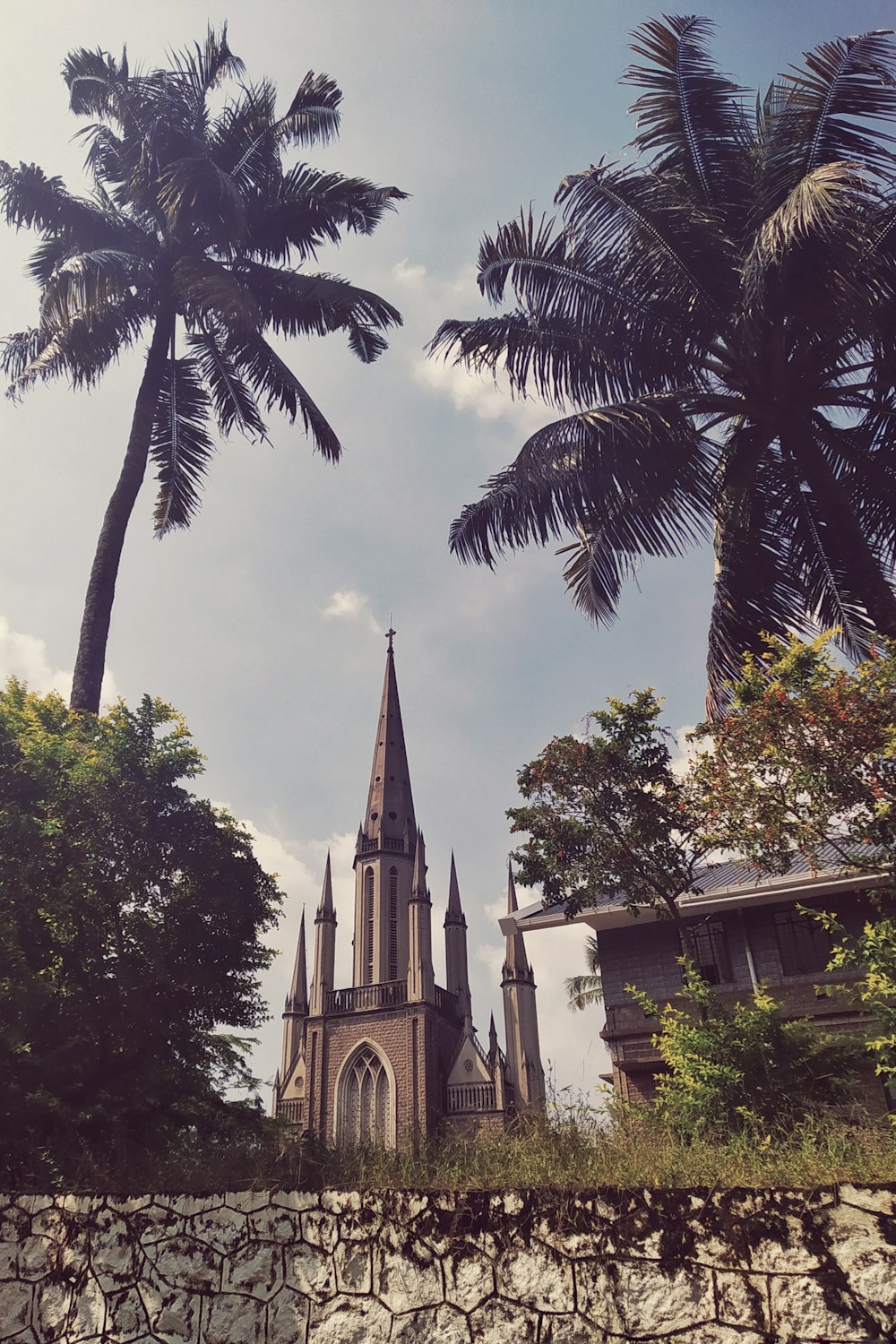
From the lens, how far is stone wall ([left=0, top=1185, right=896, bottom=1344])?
204 inches

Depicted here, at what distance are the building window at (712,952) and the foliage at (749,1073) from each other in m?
8.89

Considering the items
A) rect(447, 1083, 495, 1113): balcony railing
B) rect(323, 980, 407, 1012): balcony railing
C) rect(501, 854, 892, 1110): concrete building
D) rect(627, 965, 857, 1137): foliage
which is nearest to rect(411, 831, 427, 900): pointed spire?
rect(323, 980, 407, 1012): balcony railing

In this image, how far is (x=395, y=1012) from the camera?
48438 millimetres

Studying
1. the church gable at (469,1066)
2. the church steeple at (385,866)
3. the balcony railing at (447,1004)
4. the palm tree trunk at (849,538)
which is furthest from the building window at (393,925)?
the palm tree trunk at (849,538)

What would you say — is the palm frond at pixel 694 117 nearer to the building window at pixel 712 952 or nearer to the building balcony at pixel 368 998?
the building window at pixel 712 952

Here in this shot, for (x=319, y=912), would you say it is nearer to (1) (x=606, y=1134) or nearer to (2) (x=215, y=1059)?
(2) (x=215, y=1059)

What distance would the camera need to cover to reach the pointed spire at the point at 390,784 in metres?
57.8

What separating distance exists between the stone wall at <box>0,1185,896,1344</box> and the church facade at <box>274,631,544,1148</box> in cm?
3531

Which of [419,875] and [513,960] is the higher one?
[419,875]

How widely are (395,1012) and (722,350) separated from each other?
4419 centimetres

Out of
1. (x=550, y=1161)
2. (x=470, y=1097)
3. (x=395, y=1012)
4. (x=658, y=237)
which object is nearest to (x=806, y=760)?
(x=550, y=1161)

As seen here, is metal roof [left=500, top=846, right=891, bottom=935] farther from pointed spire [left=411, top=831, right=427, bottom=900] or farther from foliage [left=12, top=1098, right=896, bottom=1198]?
pointed spire [left=411, top=831, right=427, bottom=900]

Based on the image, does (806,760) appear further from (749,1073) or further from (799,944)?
(799,944)


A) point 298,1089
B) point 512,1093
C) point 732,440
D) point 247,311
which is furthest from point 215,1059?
point 298,1089
